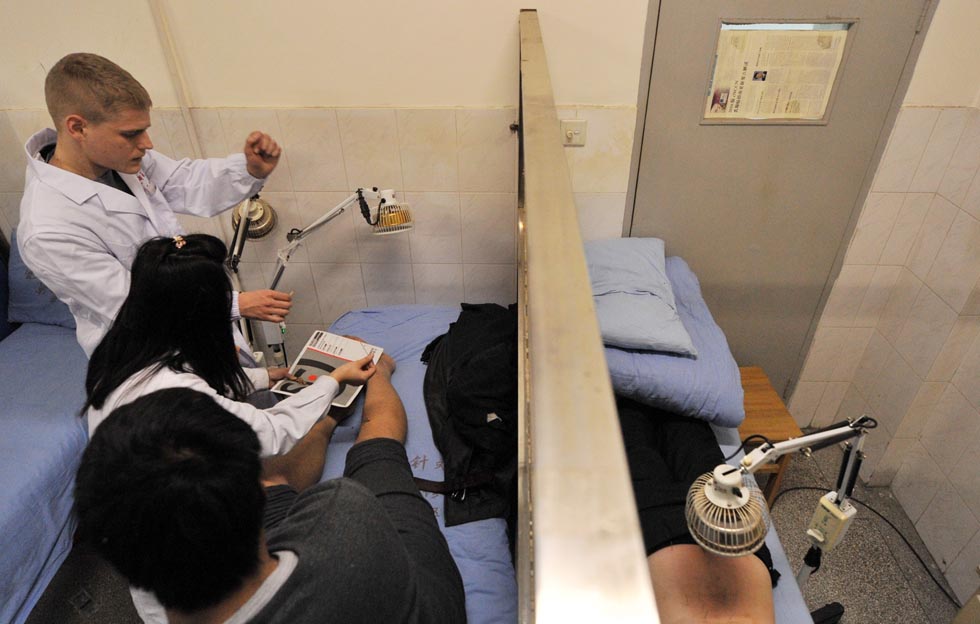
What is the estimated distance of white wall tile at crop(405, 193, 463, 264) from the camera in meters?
2.16

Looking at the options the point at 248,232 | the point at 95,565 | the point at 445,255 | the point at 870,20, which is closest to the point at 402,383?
the point at 445,255

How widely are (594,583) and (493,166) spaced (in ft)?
6.15

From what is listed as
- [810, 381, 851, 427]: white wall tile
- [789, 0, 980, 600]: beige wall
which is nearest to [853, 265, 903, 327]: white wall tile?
[789, 0, 980, 600]: beige wall

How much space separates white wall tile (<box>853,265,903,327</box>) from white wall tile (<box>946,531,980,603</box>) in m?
0.83

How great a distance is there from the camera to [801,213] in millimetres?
2105

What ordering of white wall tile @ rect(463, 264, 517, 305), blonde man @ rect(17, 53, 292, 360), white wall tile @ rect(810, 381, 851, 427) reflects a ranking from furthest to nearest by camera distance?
1. white wall tile @ rect(810, 381, 851, 427)
2. white wall tile @ rect(463, 264, 517, 305)
3. blonde man @ rect(17, 53, 292, 360)

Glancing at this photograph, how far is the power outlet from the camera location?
77.2 inches

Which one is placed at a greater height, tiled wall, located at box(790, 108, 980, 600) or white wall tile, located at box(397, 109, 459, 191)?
white wall tile, located at box(397, 109, 459, 191)

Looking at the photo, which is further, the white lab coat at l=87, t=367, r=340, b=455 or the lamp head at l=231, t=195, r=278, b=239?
the lamp head at l=231, t=195, r=278, b=239

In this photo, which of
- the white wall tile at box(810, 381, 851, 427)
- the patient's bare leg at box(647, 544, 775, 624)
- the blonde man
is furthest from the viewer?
the white wall tile at box(810, 381, 851, 427)

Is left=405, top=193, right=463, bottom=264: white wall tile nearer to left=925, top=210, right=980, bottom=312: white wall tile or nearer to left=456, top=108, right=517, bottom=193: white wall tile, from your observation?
left=456, top=108, right=517, bottom=193: white wall tile

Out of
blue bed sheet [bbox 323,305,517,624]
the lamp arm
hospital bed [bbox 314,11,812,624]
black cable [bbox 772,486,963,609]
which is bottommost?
black cable [bbox 772,486,963,609]

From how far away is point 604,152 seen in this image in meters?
2.01

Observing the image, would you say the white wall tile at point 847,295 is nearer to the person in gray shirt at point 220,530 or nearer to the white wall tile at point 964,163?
the white wall tile at point 964,163
